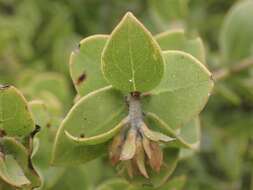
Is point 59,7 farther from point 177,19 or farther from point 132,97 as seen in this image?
point 132,97

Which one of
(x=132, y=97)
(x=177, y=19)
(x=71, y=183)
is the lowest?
(x=71, y=183)

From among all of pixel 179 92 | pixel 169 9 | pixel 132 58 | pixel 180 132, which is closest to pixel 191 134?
pixel 180 132

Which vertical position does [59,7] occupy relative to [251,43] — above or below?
above

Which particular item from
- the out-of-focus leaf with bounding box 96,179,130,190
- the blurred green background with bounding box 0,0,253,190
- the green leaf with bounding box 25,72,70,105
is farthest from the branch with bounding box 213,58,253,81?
the out-of-focus leaf with bounding box 96,179,130,190

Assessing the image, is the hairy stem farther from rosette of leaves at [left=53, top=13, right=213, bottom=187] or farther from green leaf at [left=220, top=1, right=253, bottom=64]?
green leaf at [left=220, top=1, right=253, bottom=64]

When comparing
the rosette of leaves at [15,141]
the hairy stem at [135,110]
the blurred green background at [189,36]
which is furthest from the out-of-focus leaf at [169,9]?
the rosette of leaves at [15,141]

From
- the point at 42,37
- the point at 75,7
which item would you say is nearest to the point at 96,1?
the point at 75,7

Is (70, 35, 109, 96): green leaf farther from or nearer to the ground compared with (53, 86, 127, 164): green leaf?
farther from the ground
